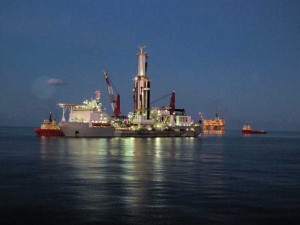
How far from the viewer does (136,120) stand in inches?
6737

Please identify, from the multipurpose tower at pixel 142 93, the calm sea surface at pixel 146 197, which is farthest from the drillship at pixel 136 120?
the calm sea surface at pixel 146 197

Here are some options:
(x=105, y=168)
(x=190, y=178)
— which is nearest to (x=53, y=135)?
(x=105, y=168)

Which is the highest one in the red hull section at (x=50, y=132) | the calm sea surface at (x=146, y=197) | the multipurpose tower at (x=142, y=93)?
the multipurpose tower at (x=142, y=93)

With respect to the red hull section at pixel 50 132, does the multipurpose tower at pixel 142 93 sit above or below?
above

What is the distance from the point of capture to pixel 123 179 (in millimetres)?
38062

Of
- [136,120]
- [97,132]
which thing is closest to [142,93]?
[136,120]

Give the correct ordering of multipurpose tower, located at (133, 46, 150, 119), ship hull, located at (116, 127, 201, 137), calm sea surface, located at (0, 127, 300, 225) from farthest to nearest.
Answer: multipurpose tower, located at (133, 46, 150, 119), ship hull, located at (116, 127, 201, 137), calm sea surface, located at (0, 127, 300, 225)

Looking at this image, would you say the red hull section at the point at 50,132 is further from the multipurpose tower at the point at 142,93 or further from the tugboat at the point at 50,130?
the multipurpose tower at the point at 142,93

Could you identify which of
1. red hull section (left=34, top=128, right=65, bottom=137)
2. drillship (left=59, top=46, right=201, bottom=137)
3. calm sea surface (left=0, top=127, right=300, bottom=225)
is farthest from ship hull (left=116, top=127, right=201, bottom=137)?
calm sea surface (left=0, top=127, right=300, bottom=225)

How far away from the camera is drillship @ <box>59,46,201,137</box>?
480 ft

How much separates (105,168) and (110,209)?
2351 centimetres

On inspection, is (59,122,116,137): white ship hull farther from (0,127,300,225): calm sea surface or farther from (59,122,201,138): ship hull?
(0,127,300,225): calm sea surface

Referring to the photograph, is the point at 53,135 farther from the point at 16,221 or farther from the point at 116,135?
the point at 16,221

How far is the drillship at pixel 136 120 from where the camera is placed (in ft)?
480
